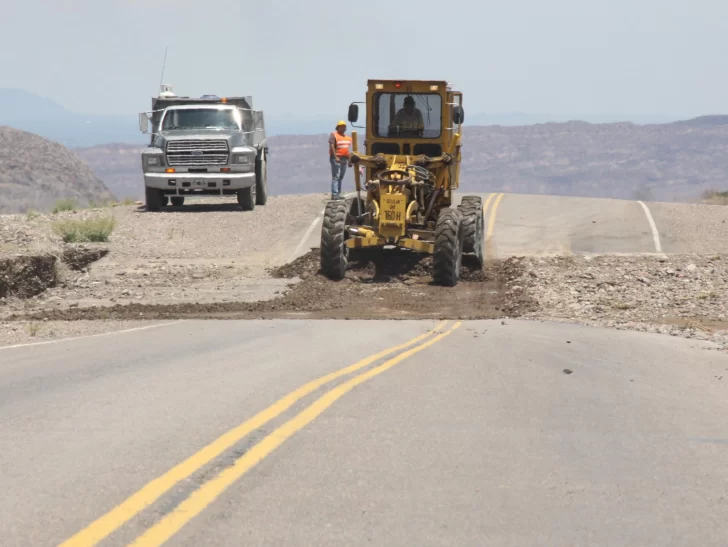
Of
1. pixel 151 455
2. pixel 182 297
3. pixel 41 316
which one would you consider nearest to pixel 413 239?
pixel 182 297

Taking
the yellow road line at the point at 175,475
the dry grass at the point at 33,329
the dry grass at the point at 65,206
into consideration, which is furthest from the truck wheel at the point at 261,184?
the yellow road line at the point at 175,475

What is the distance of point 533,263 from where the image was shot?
20.7 metres

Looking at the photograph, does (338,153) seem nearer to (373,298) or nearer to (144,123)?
(144,123)

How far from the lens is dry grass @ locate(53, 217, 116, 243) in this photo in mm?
22750

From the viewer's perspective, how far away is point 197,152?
2681 centimetres

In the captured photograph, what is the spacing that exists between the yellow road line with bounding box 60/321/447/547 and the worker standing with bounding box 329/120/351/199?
58.5ft

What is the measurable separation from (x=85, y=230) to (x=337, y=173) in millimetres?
6793

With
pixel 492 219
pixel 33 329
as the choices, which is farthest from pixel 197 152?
pixel 33 329

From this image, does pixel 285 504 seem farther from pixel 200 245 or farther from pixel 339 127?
pixel 339 127

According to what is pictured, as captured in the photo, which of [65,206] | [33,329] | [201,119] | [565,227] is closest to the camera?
[33,329]

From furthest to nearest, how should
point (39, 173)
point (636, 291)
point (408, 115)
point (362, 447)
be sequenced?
point (39, 173)
point (408, 115)
point (636, 291)
point (362, 447)

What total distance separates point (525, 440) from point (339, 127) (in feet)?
65.9

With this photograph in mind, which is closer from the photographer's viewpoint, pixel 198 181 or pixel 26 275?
pixel 26 275

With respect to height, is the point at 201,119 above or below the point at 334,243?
above
